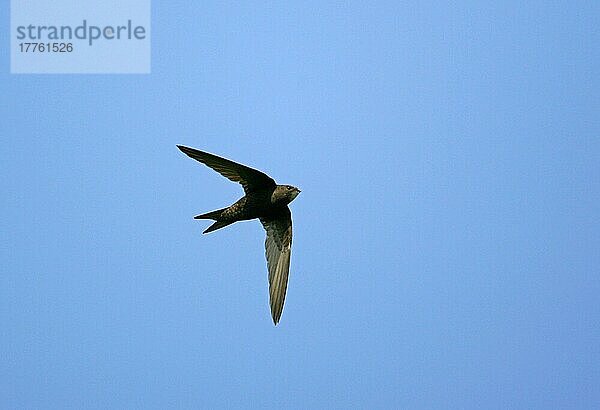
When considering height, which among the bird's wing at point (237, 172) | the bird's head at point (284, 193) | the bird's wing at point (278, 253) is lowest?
the bird's wing at point (278, 253)

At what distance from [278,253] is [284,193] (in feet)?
2.28

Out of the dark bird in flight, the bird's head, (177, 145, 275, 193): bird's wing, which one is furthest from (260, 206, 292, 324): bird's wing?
(177, 145, 275, 193): bird's wing

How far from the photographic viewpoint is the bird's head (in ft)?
21.7

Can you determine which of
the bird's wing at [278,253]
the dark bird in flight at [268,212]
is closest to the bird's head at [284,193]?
the dark bird in flight at [268,212]

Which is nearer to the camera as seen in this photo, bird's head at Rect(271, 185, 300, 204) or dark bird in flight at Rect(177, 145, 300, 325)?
dark bird in flight at Rect(177, 145, 300, 325)

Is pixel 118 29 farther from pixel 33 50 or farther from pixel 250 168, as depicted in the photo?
pixel 250 168

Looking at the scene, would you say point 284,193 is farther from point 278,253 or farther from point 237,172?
point 278,253

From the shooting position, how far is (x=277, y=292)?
274 inches

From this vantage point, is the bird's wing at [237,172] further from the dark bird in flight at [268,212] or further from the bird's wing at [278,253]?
the bird's wing at [278,253]

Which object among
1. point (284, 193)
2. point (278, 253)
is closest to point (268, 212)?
point (284, 193)

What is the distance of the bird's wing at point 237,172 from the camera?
6160mm

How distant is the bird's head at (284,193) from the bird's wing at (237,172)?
0.07 m

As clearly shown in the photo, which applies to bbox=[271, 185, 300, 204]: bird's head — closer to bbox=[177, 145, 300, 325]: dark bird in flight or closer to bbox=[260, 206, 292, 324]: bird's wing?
bbox=[177, 145, 300, 325]: dark bird in flight

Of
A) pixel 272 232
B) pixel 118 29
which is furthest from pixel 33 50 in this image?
pixel 272 232
